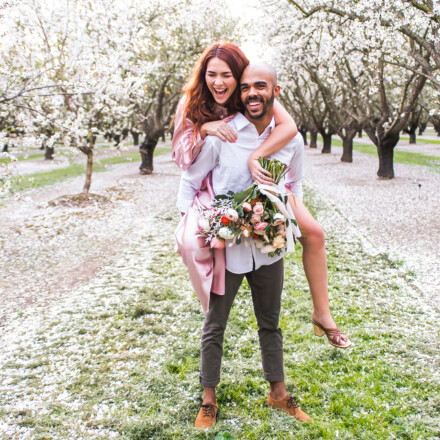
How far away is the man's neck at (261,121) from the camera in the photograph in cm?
236

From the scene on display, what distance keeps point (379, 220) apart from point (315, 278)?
667cm

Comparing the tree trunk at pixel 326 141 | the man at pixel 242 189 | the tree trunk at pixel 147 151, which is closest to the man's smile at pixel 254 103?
the man at pixel 242 189

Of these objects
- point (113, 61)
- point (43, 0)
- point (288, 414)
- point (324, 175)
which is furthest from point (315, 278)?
point (324, 175)

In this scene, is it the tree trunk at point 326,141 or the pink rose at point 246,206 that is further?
the tree trunk at point 326,141

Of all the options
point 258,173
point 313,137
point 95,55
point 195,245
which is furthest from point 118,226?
point 313,137

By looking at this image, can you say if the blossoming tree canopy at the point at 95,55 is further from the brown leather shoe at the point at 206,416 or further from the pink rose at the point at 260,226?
the brown leather shoe at the point at 206,416

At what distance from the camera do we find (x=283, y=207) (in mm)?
2195

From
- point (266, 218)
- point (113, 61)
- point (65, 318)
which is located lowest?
point (65, 318)

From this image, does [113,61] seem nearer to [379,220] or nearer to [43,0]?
[43,0]

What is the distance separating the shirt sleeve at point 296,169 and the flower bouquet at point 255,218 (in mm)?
167

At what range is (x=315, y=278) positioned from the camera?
100 inches

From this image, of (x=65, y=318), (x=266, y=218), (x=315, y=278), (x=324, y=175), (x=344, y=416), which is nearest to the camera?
(x=266, y=218)

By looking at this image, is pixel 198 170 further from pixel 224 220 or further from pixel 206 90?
pixel 206 90

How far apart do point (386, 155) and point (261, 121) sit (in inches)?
505
